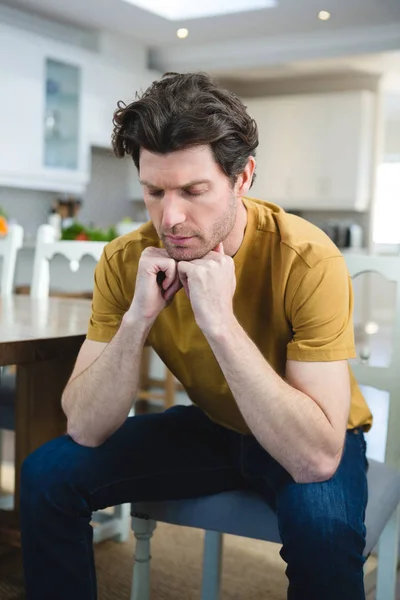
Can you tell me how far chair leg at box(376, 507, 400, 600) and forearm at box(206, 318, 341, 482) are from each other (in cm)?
51

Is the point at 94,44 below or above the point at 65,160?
above

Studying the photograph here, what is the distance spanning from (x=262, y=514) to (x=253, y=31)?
5.07 m

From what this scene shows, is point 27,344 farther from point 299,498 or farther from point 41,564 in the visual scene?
point 299,498

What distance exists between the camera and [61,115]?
5578 millimetres

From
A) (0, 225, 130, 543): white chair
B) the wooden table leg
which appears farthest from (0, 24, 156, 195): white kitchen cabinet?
the wooden table leg

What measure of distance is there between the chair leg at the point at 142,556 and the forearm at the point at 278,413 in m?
0.42

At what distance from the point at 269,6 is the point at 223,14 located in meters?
0.37

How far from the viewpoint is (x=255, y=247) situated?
1357 millimetres

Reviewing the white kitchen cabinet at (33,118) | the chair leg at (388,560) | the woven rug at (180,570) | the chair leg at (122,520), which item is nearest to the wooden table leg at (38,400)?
the woven rug at (180,570)

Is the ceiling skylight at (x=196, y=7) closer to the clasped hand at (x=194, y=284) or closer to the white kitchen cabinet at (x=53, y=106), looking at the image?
the white kitchen cabinet at (x=53, y=106)

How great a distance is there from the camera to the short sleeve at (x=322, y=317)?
1.21m

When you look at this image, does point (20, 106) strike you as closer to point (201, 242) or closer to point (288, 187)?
point (288, 187)

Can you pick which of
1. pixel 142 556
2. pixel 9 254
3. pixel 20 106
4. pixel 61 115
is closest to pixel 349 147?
pixel 61 115

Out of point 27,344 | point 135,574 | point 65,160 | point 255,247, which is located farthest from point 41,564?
point 65,160
